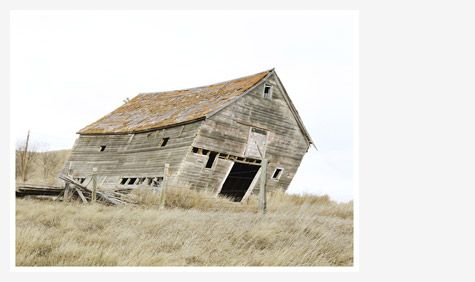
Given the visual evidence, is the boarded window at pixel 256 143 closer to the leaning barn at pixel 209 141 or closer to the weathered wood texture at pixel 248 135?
the leaning barn at pixel 209 141

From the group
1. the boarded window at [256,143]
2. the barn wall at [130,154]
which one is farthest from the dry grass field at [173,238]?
the boarded window at [256,143]

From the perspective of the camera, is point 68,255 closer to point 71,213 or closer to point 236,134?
point 71,213

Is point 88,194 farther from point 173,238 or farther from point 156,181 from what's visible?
point 173,238

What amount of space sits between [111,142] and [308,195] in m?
9.12

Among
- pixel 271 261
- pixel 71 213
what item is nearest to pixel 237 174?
pixel 71 213

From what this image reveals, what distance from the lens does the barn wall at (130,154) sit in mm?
17656

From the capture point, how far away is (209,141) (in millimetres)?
17531

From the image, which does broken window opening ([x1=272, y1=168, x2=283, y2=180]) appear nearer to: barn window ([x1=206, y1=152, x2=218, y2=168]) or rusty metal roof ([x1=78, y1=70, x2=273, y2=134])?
barn window ([x1=206, y1=152, x2=218, y2=168])

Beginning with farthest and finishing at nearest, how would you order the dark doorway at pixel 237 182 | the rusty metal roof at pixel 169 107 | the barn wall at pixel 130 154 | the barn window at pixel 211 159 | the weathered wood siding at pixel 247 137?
the dark doorway at pixel 237 182 → the rusty metal roof at pixel 169 107 → the barn window at pixel 211 159 → the barn wall at pixel 130 154 → the weathered wood siding at pixel 247 137

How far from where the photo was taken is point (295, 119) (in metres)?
20.2

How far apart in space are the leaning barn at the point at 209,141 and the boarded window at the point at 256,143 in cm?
4

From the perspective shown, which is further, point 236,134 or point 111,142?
point 111,142

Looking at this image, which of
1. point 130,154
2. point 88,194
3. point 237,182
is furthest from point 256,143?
point 88,194

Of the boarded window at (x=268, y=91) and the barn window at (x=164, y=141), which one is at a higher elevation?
the boarded window at (x=268, y=91)
